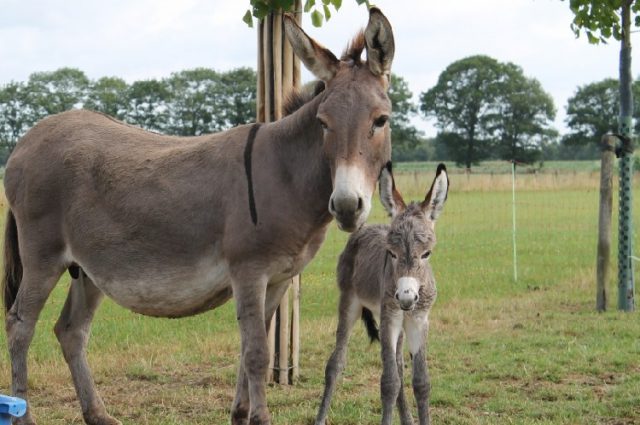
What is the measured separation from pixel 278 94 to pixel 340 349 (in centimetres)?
226

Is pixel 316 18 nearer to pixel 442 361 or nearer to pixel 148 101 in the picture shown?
pixel 442 361

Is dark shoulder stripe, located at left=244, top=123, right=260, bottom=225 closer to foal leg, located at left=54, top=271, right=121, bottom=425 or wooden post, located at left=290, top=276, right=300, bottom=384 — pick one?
foal leg, located at left=54, top=271, right=121, bottom=425

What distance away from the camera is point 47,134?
5422 mm

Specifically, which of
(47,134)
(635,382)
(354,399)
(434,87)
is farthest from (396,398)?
(434,87)

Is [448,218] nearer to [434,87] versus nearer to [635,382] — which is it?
[635,382]

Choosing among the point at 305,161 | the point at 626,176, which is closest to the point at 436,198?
the point at 305,161

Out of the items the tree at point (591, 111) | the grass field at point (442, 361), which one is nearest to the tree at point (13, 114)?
the grass field at point (442, 361)

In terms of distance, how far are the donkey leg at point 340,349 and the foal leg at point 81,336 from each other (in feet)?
4.96

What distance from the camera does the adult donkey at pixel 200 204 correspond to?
13.2ft

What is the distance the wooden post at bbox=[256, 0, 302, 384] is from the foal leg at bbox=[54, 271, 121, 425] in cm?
162

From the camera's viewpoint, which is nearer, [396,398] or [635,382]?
[396,398]

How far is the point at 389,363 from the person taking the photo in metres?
5.14

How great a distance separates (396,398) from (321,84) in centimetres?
220

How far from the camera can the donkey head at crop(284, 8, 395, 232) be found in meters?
3.74
